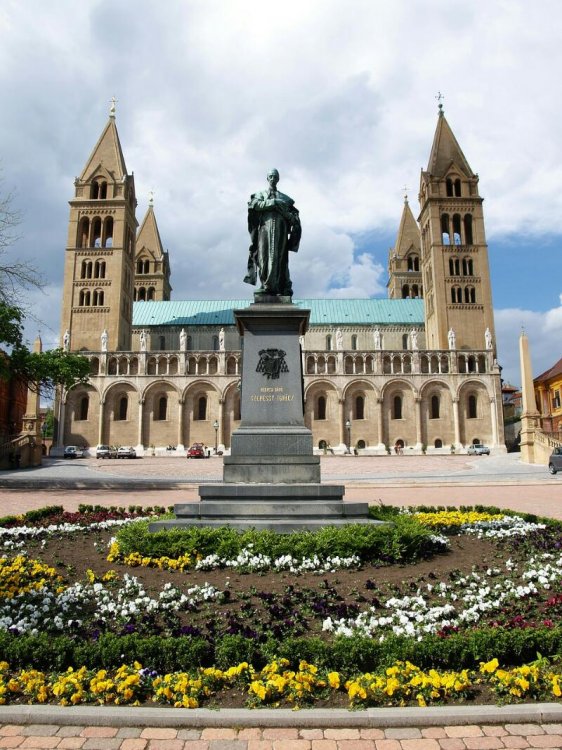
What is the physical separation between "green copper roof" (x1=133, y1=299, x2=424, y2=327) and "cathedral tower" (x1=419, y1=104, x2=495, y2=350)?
17.5 feet

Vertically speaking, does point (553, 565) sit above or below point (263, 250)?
below

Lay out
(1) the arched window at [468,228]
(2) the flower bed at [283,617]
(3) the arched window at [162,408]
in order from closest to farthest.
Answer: (2) the flower bed at [283,617] < (3) the arched window at [162,408] < (1) the arched window at [468,228]

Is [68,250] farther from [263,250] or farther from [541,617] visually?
[541,617]

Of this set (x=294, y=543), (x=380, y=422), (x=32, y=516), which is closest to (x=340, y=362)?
(x=380, y=422)

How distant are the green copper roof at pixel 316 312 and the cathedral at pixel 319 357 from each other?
133cm

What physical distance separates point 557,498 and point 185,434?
52277 millimetres

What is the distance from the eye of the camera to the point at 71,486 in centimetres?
2659

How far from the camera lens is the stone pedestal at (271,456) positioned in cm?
1011

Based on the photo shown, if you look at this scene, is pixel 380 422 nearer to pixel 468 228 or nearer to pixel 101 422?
pixel 468 228

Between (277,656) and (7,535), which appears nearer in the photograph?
(277,656)

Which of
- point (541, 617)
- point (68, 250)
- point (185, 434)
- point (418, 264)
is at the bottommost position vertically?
point (541, 617)

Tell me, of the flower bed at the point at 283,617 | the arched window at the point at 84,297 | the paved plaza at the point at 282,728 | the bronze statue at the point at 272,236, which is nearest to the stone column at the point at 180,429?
the arched window at the point at 84,297

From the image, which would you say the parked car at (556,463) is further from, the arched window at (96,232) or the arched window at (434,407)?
the arched window at (96,232)

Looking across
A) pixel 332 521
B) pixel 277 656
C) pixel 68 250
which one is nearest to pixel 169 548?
pixel 332 521
